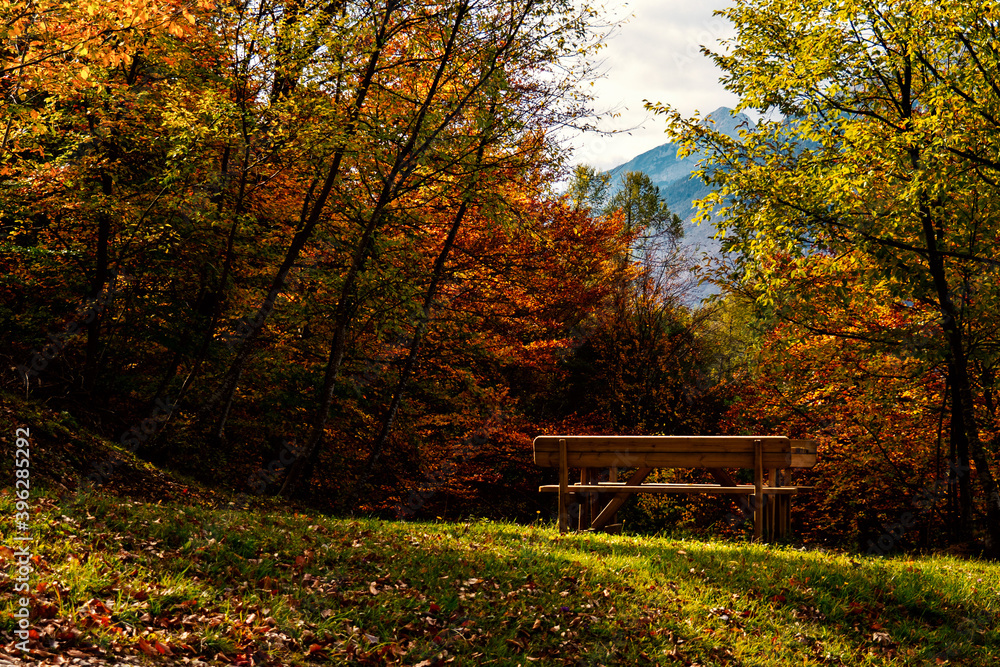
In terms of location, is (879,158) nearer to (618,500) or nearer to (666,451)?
(666,451)

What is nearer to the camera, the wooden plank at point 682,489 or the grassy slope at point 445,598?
the grassy slope at point 445,598

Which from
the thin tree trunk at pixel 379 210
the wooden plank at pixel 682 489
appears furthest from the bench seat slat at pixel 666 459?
the thin tree trunk at pixel 379 210

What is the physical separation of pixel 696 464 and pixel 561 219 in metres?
10.8

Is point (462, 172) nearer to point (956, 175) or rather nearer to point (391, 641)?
point (956, 175)

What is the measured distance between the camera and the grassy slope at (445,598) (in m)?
4.31

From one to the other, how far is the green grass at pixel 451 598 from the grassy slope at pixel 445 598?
16 millimetres

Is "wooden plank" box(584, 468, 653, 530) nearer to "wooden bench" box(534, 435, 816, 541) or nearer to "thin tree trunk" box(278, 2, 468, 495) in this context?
"wooden bench" box(534, 435, 816, 541)

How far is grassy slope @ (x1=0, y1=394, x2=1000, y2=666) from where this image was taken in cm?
431

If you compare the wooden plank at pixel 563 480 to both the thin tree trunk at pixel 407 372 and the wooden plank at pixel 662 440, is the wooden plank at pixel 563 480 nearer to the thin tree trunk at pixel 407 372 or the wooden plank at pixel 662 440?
the wooden plank at pixel 662 440

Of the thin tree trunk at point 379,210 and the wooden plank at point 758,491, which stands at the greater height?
the thin tree trunk at point 379,210

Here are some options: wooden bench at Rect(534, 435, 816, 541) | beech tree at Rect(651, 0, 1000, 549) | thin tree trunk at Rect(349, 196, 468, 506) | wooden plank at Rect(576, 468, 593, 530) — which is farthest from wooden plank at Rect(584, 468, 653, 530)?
thin tree trunk at Rect(349, 196, 468, 506)

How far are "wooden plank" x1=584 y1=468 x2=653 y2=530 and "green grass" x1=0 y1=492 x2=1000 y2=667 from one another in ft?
5.46

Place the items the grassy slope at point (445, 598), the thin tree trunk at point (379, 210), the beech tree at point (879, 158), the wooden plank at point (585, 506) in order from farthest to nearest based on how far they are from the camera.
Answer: the thin tree trunk at point (379, 210)
the wooden plank at point (585, 506)
the beech tree at point (879, 158)
the grassy slope at point (445, 598)

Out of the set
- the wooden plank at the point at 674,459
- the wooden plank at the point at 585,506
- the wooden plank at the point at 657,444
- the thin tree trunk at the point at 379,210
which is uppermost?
the thin tree trunk at the point at 379,210
